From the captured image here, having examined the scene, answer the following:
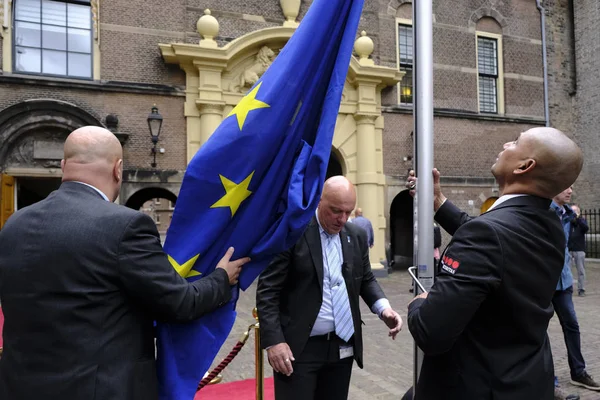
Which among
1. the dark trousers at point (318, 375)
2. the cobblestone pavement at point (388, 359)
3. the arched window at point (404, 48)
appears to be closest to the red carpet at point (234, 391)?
the cobblestone pavement at point (388, 359)

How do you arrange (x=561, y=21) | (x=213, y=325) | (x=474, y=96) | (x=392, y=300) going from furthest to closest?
(x=561, y=21)
(x=474, y=96)
(x=392, y=300)
(x=213, y=325)

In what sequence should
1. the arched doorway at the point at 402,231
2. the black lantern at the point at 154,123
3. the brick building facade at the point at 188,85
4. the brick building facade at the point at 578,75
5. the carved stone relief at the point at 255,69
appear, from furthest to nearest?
the brick building facade at the point at 578,75 → the arched doorway at the point at 402,231 → the carved stone relief at the point at 255,69 → the black lantern at the point at 154,123 → the brick building facade at the point at 188,85

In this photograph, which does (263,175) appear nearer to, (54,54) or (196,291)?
(196,291)

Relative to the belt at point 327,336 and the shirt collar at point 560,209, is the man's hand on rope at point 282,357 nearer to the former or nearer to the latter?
the belt at point 327,336

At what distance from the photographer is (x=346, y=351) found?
2.68 metres

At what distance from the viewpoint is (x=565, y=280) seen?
4.66 m

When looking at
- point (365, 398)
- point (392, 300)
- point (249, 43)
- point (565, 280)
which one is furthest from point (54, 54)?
point (565, 280)

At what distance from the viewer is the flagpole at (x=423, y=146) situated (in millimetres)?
2463

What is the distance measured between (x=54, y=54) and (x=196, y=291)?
11.6m

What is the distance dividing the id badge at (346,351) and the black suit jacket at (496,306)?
2.83 ft

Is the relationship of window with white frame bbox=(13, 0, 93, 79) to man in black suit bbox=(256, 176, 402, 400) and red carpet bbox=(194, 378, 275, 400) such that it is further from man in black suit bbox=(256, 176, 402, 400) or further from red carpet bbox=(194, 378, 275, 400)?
man in black suit bbox=(256, 176, 402, 400)

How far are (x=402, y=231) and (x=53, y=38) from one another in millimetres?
11900

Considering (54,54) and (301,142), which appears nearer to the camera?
(301,142)

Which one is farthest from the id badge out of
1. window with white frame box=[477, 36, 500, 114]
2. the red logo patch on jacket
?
window with white frame box=[477, 36, 500, 114]
